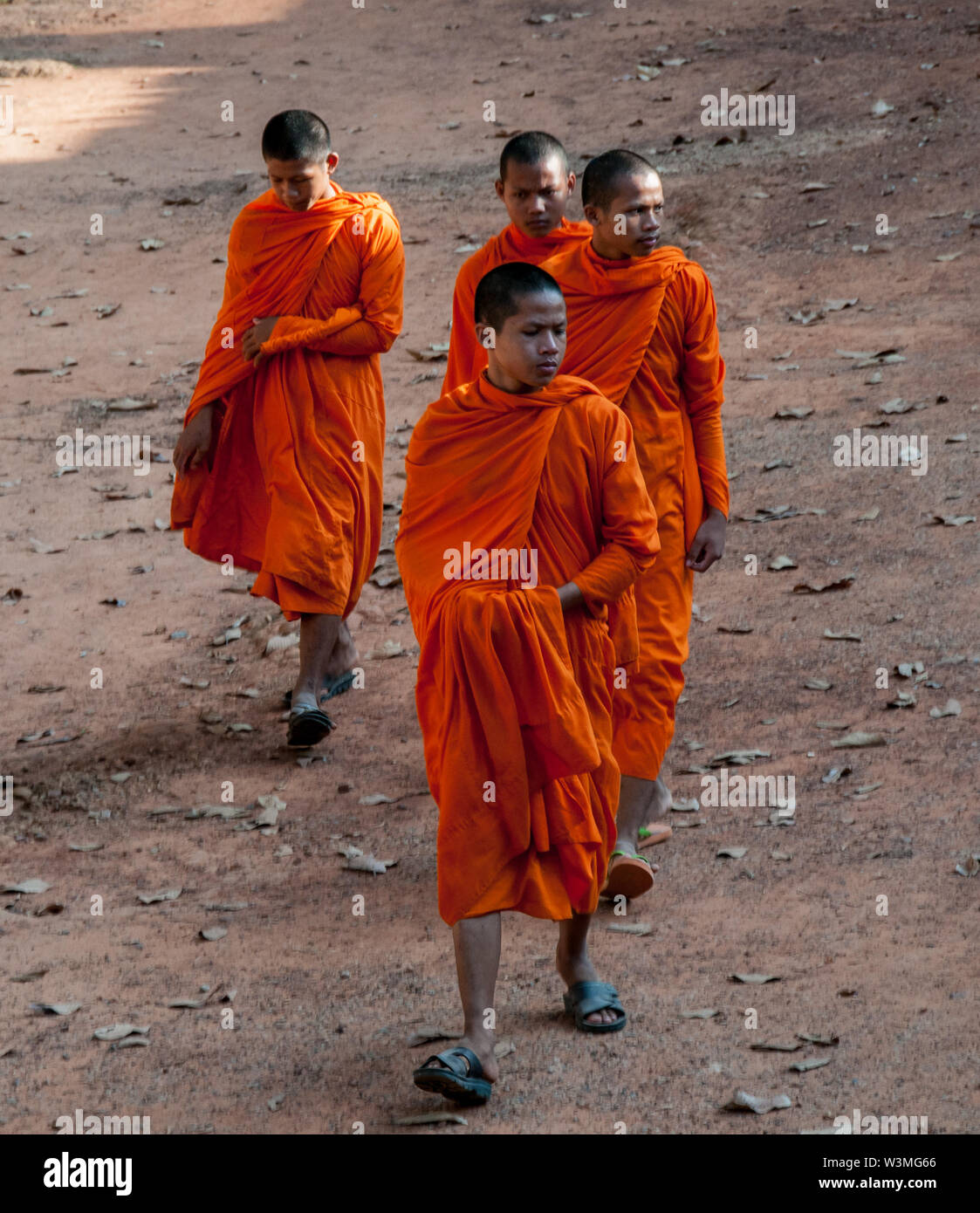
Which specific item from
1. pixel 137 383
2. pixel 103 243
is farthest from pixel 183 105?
pixel 137 383

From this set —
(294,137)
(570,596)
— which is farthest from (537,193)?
(570,596)

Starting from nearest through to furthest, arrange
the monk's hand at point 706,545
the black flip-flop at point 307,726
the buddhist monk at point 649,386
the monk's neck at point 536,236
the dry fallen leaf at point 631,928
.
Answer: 1. the dry fallen leaf at point 631,928
2. the buddhist monk at point 649,386
3. the monk's hand at point 706,545
4. the monk's neck at point 536,236
5. the black flip-flop at point 307,726

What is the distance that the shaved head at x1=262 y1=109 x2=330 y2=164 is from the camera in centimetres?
617

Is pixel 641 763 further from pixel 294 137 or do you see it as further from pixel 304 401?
pixel 294 137

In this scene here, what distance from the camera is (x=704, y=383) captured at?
203 inches

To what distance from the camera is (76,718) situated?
7.02m

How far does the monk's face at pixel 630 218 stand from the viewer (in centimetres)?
492

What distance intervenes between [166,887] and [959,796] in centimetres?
289

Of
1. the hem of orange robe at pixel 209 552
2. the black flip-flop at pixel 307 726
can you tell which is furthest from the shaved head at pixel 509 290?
the hem of orange robe at pixel 209 552

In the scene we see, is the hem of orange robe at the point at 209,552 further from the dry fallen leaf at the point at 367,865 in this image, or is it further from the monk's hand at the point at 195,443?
the dry fallen leaf at the point at 367,865

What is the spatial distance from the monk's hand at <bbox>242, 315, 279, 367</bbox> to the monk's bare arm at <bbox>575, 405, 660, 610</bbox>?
2758 millimetres

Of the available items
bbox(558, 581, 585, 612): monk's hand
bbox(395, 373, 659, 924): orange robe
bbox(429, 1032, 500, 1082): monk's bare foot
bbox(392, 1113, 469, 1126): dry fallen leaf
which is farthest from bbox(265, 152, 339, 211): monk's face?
bbox(392, 1113, 469, 1126): dry fallen leaf

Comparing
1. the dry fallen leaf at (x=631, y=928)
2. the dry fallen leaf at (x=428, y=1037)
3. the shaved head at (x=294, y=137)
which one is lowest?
the dry fallen leaf at (x=428, y=1037)
